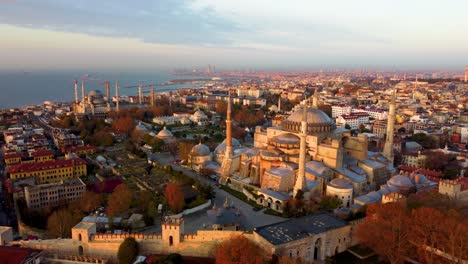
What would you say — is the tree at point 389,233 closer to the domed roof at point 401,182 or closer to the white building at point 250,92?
the domed roof at point 401,182

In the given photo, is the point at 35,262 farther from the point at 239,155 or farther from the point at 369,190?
the point at 369,190

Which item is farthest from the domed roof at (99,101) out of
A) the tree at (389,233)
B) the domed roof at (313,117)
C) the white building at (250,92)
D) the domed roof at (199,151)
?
the tree at (389,233)

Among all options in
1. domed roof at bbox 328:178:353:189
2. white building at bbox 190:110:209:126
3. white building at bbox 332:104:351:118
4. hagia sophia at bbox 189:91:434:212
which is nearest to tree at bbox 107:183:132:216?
hagia sophia at bbox 189:91:434:212

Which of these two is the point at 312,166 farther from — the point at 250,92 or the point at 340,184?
the point at 250,92

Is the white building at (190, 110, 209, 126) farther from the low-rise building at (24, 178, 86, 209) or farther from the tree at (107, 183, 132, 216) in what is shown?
the tree at (107, 183, 132, 216)

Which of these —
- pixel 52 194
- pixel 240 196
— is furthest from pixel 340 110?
pixel 52 194

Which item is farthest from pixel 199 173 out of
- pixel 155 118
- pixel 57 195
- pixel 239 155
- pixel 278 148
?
pixel 155 118
